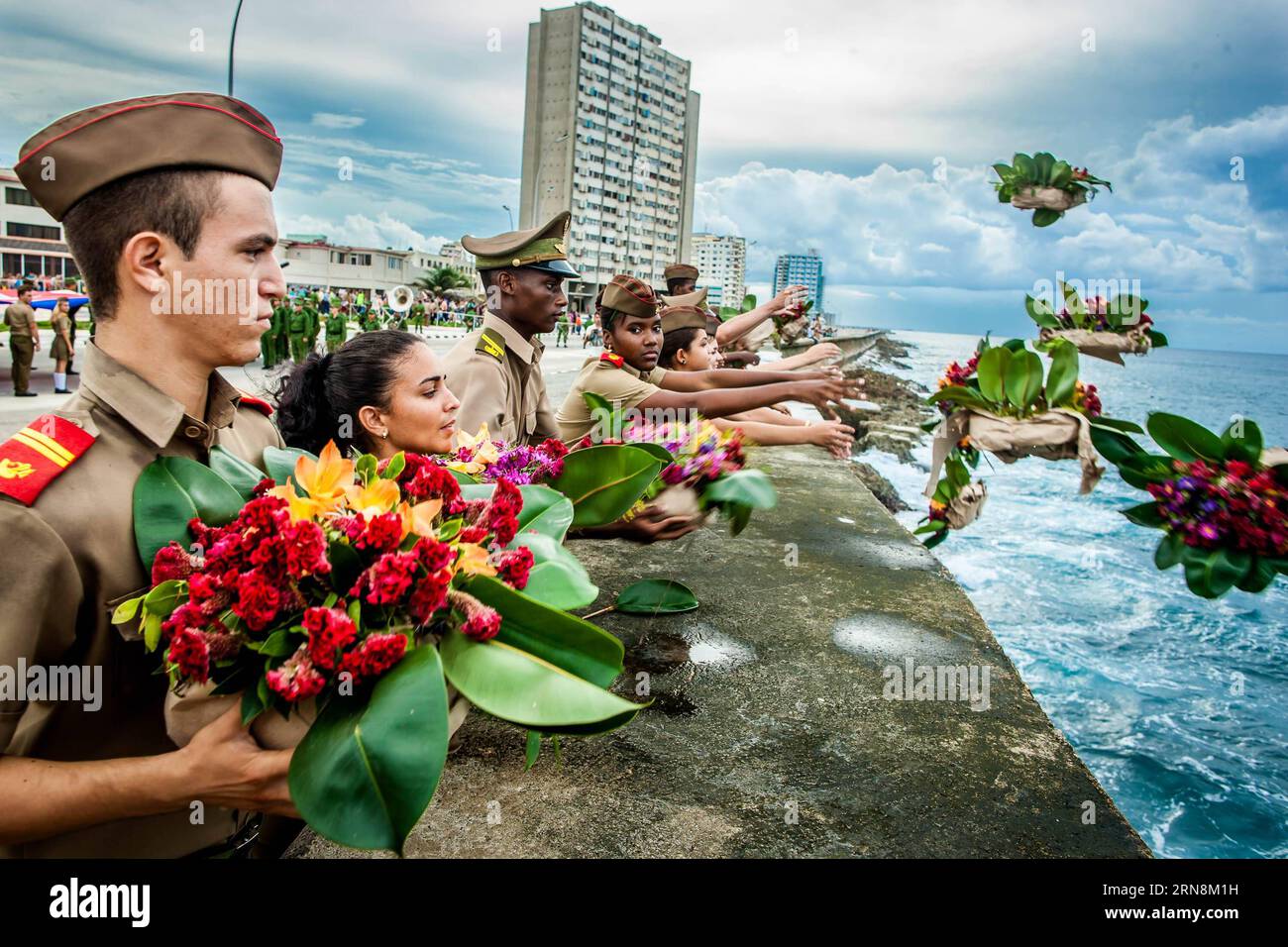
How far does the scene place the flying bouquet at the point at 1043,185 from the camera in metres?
3.37

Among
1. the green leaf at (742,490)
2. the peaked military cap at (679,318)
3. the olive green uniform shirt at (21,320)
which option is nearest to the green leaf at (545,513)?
the green leaf at (742,490)

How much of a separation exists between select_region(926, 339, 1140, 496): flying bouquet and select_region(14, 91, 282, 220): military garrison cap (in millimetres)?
2554

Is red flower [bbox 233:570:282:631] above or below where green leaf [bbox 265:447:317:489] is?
below

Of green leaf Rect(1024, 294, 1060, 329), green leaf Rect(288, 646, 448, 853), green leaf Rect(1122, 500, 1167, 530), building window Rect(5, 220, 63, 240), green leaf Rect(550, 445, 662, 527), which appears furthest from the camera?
building window Rect(5, 220, 63, 240)

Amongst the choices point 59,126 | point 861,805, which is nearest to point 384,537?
point 59,126

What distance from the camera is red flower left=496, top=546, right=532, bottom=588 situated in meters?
1.23

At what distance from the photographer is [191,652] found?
1024 mm

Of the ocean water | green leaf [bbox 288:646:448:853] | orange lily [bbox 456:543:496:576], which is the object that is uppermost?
orange lily [bbox 456:543:496:576]

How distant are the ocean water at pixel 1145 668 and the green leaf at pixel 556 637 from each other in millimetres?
1891

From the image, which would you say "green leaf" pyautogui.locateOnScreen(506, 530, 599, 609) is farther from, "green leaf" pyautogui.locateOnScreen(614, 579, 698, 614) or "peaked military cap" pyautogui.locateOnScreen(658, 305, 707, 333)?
"peaked military cap" pyautogui.locateOnScreen(658, 305, 707, 333)

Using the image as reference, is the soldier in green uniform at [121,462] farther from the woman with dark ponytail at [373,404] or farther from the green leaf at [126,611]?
the woman with dark ponytail at [373,404]

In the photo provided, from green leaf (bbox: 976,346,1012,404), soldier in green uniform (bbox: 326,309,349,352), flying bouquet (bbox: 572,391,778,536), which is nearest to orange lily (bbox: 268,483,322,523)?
flying bouquet (bbox: 572,391,778,536)

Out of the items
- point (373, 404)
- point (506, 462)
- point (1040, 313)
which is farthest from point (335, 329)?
point (506, 462)

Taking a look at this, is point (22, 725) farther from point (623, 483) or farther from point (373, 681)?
point (623, 483)
